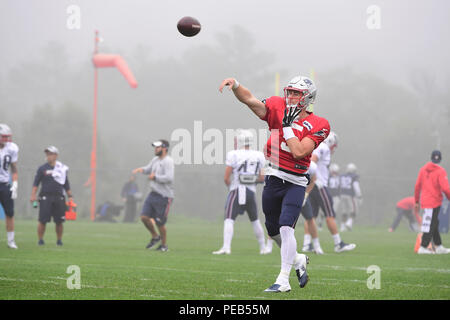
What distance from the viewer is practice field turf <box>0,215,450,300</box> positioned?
6887 millimetres

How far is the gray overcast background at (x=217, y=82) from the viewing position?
35094mm

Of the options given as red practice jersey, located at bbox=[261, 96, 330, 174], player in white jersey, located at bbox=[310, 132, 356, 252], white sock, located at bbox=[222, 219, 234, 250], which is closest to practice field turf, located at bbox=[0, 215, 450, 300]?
white sock, located at bbox=[222, 219, 234, 250]

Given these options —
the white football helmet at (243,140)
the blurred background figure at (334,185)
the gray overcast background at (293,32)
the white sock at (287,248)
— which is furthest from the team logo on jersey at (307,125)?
the gray overcast background at (293,32)

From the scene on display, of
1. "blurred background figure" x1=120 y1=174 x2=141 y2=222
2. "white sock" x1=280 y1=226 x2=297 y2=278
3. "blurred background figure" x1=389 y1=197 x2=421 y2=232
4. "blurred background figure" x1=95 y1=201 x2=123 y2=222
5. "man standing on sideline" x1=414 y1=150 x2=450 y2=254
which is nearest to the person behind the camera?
"white sock" x1=280 y1=226 x2=297 y2=278

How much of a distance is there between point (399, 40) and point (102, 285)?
4276 cm

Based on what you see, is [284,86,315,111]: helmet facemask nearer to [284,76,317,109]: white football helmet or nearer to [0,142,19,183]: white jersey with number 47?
[284,76,317,109]: white football helmet

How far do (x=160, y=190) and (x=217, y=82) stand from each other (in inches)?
1666

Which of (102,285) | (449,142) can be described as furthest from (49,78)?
(102,285)

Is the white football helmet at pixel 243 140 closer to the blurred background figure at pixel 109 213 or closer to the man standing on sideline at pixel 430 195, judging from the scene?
the man standing on sideline at pixel 430 195

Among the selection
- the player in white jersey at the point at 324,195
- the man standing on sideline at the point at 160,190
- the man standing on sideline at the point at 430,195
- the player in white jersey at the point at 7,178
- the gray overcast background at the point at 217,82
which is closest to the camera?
the player in white jersey at the point at 7,178

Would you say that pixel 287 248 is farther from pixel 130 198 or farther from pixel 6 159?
pixel 130 198

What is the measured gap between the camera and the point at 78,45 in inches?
2603

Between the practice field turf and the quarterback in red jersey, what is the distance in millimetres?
370
